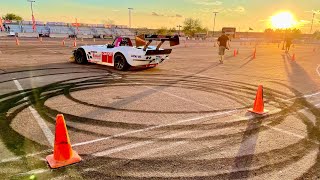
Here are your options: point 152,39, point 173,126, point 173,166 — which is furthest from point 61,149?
point 152,39

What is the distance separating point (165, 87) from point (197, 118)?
327cm

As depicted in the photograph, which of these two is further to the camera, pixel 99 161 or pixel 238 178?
pixel 99 161

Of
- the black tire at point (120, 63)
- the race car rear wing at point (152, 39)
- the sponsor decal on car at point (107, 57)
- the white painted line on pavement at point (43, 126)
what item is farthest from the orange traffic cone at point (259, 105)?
the sponsor decal on car at point (107, 57)

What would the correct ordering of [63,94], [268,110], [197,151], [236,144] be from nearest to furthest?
[197,151] → [236,144] → [268,110] → [63,94]

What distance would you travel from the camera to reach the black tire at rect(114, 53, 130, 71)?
12.1 metres

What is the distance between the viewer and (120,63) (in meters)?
12.3

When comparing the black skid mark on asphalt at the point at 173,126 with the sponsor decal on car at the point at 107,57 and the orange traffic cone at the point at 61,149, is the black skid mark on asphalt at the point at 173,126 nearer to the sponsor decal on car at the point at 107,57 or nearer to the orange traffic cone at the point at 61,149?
the orange traffic cone at the point at 61,149

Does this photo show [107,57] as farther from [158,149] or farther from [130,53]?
[158,149]

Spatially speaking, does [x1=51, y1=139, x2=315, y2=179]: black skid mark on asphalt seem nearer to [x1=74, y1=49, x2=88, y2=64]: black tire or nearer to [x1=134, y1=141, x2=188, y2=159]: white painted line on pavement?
[x1=134, y1=141, x2=188, y2=159]: white painted line on pavement

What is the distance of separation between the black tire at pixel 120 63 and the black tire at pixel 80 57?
2.29 meters

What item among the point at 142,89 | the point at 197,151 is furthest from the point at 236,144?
the point at 142,89

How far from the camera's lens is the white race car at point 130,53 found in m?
11.5

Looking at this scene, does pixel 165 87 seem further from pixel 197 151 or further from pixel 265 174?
pixel 265 174

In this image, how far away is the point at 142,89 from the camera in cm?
848
